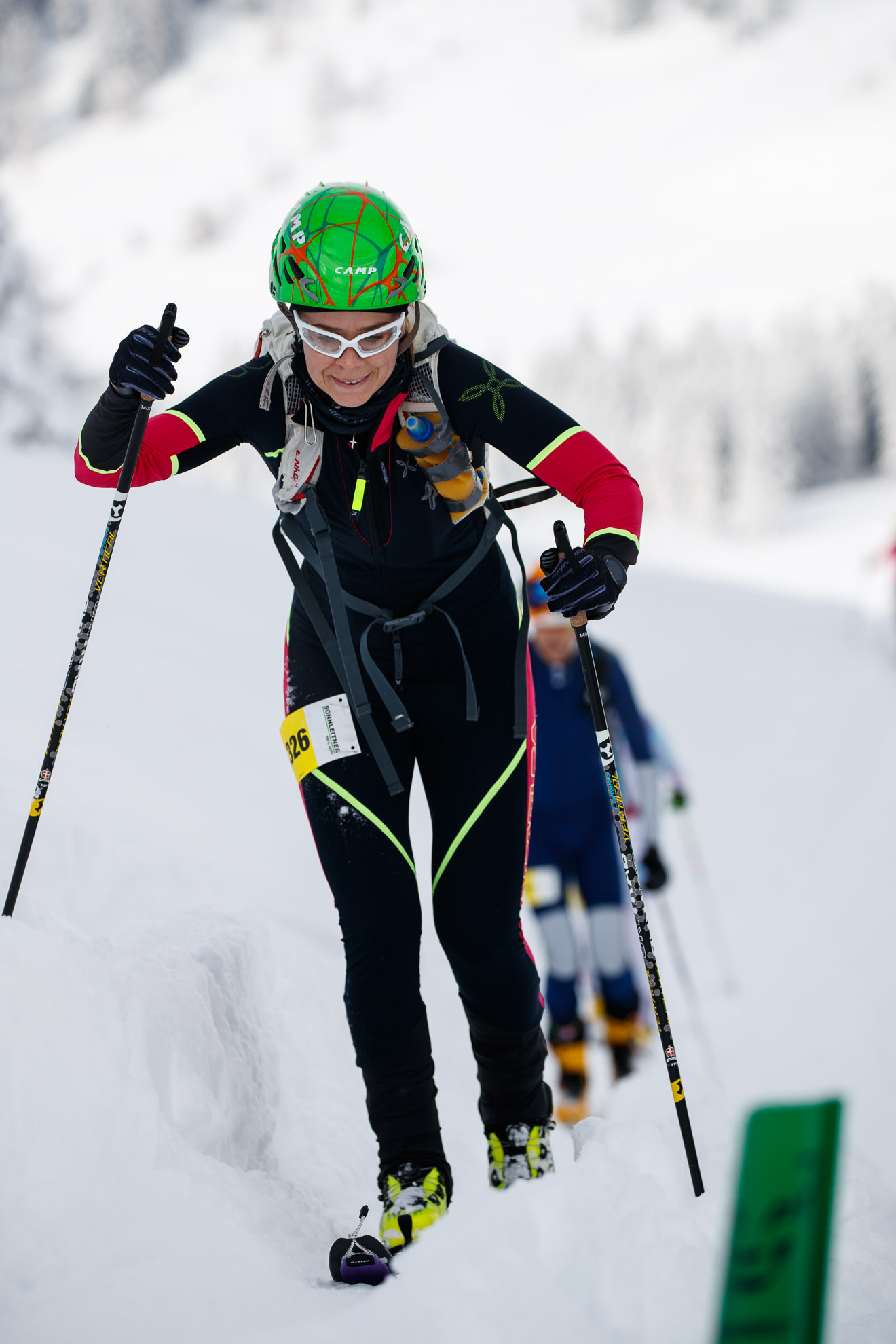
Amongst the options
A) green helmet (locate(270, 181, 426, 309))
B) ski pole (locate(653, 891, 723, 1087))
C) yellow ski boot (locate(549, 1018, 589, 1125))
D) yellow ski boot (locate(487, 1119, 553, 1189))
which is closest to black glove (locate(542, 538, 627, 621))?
green helmet (locate(270, 181, 426, 309))

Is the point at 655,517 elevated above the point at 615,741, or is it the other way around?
the point at 655,517

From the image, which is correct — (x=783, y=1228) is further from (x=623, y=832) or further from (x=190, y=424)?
(x=190, y=424)

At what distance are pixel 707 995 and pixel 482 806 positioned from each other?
521 centimetres

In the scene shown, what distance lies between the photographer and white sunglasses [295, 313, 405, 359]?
8.82 feet

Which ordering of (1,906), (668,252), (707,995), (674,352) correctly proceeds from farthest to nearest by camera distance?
1. (668,252)
2. (674,352)
3. (707,995)
4. (1,906)

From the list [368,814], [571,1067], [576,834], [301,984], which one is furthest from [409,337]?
[571,1067]

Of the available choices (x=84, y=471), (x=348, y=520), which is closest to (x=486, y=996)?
(x=348, y=520)

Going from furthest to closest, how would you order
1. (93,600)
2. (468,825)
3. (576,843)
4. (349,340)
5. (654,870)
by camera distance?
(576,843), (654,870), (93,600), (468,825), (349,340)

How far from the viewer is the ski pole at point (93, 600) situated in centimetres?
289

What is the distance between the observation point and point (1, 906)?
10.4 feet

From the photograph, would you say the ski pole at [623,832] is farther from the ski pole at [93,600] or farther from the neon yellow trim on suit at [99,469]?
the neon yellow trim on suit at [99,469]

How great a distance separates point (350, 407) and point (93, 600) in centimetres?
123

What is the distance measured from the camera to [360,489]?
2.85m

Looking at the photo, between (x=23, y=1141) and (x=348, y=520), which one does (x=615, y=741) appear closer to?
(x=348, y=520)
